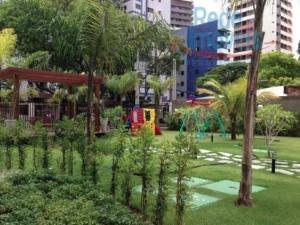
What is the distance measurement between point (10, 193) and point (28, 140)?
8.02 feet

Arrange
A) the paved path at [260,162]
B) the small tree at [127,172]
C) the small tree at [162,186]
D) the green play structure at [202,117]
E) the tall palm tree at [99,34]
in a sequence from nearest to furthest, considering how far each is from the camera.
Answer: the small tree at [162,186]
the small tree at [127,172]
the tall palm tree at [99,34]
the paved path at [260,162]
the green play structure at [202,117]

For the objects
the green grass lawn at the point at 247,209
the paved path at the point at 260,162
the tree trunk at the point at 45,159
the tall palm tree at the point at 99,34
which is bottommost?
the green grass lawn at the point at 247,209

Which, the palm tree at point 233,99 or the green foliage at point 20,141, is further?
the palm tree at point 233,99

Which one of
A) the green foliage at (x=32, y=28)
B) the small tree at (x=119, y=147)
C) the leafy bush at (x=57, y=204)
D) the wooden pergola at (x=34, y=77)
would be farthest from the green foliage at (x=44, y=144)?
the green foliage at (x=32, y=28)

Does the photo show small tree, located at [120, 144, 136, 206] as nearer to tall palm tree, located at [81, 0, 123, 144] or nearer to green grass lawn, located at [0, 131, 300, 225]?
green grass lawn, located at [0, 131, 300, 225]

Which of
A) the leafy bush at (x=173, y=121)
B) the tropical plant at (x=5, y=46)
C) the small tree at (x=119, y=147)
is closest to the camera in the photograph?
the small tree at (x=119, y=147)

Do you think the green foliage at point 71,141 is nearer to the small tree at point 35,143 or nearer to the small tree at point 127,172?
the small tree at point 35,143

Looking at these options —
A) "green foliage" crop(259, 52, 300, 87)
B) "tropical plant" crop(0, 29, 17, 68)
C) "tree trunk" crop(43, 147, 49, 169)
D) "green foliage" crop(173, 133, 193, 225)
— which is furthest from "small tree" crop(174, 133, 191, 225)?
"green foliage" crop(259, 52, 300, 87)

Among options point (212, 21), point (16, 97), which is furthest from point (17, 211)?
point (212, 21)

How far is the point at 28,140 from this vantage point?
7.37 metres

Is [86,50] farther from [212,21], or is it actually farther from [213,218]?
[212,21]

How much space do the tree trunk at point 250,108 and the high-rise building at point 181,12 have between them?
92.0 m

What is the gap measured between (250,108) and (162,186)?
1955 millimetres

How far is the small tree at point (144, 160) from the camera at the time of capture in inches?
187
